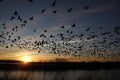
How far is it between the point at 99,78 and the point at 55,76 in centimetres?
931

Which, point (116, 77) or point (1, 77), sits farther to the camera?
point (1, 77)

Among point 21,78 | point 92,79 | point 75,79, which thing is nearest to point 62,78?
point 75,79

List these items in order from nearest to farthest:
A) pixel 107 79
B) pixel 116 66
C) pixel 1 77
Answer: pixel 107 79 → pixel 1 77 → pixel 116 66

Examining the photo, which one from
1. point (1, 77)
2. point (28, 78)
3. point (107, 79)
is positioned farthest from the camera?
point (28, 78)

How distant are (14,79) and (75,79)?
11498 millimetres

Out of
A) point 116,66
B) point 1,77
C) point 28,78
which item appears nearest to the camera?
point 1,77

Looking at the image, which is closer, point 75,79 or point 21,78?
point 75,79

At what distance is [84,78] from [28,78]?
461 inches

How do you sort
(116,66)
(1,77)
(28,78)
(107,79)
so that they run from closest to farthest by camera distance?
(107,79)
(1,77)
(28,78)
(116,66)

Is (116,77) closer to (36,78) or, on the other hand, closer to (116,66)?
(36,78)

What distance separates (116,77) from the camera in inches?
1794

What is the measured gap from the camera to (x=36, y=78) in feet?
165

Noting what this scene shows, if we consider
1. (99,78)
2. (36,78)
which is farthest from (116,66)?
(36,78)

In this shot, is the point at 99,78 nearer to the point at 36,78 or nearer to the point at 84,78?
the point at 84,78
